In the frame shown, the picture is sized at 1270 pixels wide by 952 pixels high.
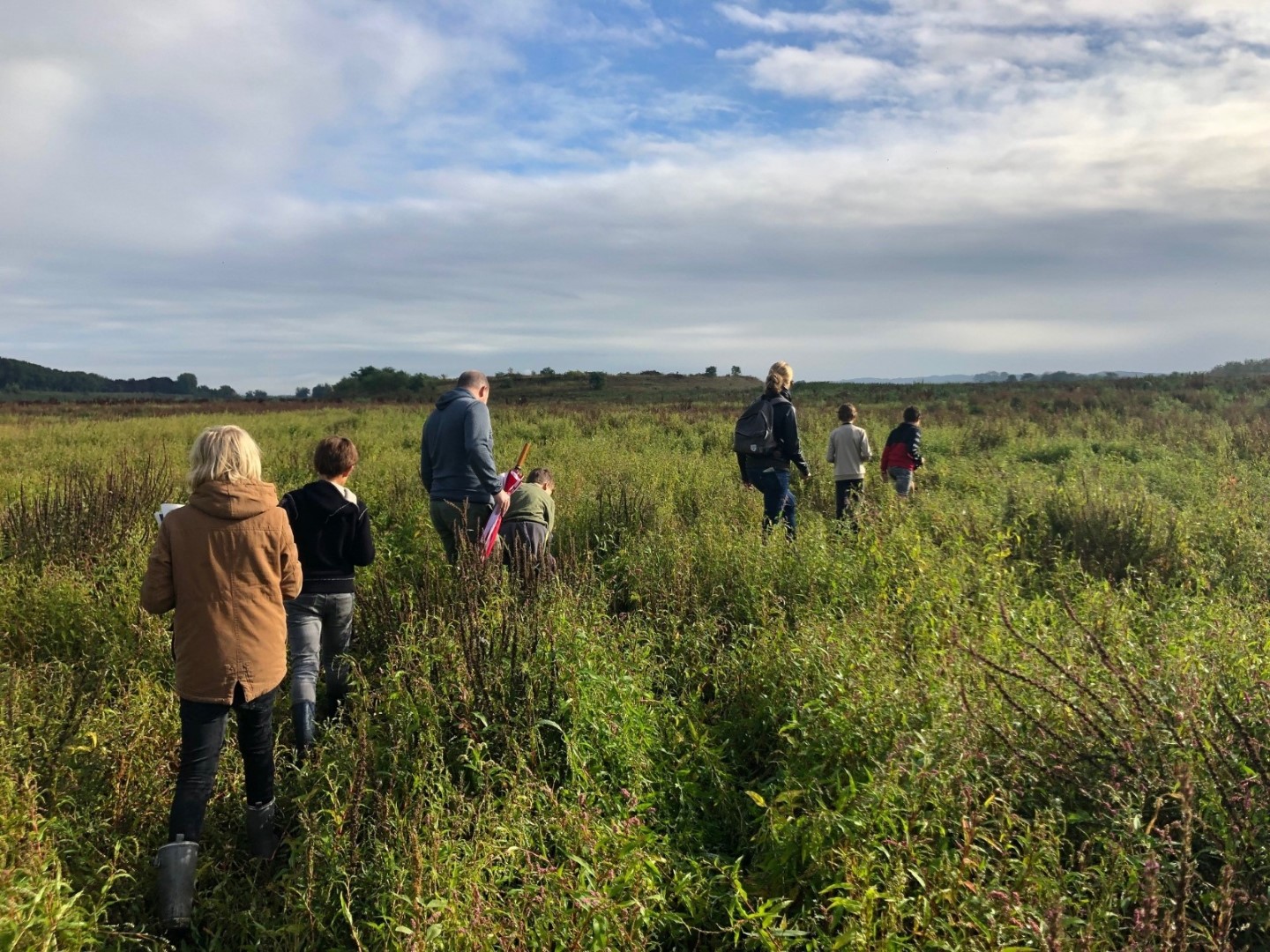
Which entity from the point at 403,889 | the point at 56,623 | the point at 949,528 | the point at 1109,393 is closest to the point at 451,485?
the point at 56,623

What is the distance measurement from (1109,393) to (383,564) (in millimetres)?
27306

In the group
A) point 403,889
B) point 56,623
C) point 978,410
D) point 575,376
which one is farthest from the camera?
point 575,376

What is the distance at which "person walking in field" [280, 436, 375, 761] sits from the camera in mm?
3928

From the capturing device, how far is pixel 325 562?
3.98 metres

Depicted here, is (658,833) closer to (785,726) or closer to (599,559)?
(785,726)

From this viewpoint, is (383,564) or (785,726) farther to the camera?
(383,564)

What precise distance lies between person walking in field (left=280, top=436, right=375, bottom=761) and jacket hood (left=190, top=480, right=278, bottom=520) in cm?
81

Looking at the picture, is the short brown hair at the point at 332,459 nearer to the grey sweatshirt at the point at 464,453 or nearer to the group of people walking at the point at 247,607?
the group of people walking at the point at 247,607

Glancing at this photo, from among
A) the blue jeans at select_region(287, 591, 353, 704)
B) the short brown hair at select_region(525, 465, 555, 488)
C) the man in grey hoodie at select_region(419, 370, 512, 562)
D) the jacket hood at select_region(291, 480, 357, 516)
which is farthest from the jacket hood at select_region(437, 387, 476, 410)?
the blue jeans at select_region(287, 591, 353, 704)

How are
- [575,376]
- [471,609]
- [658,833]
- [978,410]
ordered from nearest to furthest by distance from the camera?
[658,833], [471,609], [978,410], [575,376]

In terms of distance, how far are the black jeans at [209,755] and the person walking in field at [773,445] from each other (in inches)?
186

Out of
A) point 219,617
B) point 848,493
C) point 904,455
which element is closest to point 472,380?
point 219,617

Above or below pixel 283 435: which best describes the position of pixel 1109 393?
above

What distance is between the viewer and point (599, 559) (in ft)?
22.2
